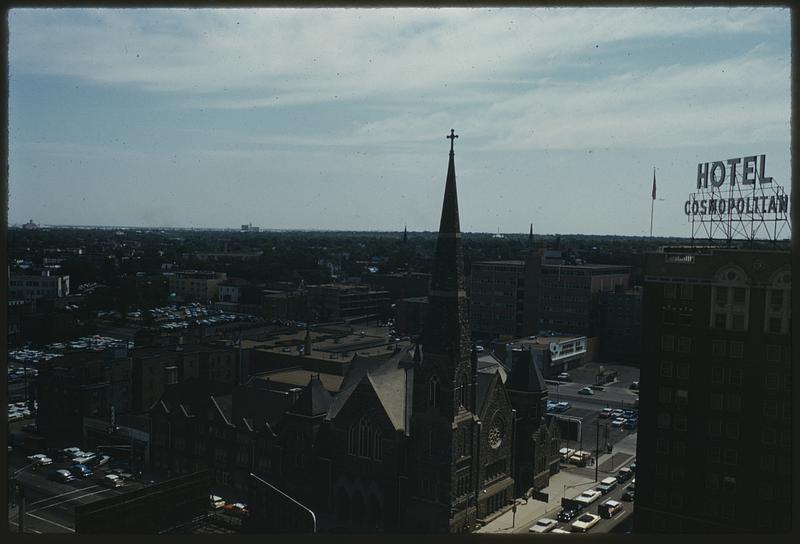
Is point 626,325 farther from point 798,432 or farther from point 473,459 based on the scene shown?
point 798,432

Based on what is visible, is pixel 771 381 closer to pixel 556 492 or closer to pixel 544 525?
pixel 544 525

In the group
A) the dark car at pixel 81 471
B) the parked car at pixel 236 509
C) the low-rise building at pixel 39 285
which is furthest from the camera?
the low-rise building at pixel 39 285

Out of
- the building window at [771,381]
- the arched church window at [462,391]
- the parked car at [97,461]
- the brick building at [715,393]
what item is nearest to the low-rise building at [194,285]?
the parked car at [97,461]

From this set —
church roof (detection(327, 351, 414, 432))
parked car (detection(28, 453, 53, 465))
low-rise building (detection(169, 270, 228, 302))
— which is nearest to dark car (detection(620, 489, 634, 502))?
church roof (detection(327, 351, 414, 432))

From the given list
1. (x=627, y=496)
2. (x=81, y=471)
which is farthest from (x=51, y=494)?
(x=627, y=496)

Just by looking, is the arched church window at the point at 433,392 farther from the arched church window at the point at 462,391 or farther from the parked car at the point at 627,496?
the parked car at the point at 627,496

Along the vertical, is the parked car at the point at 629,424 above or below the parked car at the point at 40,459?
above
